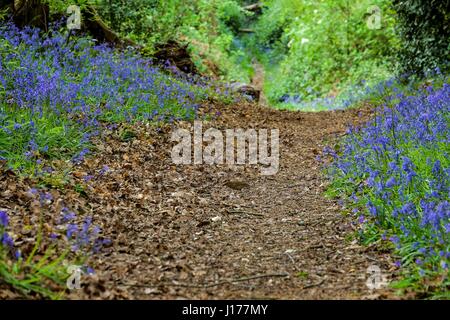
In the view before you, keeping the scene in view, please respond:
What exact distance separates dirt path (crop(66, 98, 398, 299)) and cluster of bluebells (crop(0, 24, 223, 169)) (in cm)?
39

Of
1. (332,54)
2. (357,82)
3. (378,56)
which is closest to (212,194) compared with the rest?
(357,82)

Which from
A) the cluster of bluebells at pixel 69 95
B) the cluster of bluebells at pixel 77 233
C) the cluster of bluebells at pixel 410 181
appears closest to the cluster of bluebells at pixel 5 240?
the cluster of bluebells at pixel 77 233

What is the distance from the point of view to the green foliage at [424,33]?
9086mm

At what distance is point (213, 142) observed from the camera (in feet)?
23.0

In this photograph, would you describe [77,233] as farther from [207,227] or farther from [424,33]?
[424,33]

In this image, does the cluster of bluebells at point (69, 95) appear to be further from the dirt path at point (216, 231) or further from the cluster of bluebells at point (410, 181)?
the cluster of bluebells at point (410, 181)

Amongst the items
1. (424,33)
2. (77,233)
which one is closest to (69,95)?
(77,233)

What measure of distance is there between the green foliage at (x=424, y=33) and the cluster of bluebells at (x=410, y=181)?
11.1ft

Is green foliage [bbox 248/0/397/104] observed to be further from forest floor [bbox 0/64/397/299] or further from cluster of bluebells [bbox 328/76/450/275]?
forest floor [bbox 0/64/397/299]

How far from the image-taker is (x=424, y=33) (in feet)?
31.7

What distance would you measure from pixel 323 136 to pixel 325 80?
929 centimetres

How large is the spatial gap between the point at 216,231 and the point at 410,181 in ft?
5.47

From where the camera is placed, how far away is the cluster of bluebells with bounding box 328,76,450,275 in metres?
3.23

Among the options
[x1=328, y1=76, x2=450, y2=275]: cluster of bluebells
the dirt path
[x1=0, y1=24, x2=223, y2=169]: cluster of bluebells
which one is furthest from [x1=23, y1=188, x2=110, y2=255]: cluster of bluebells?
[x1=328, y1=76, x2=450, y2=275]: cluster of bluebells
